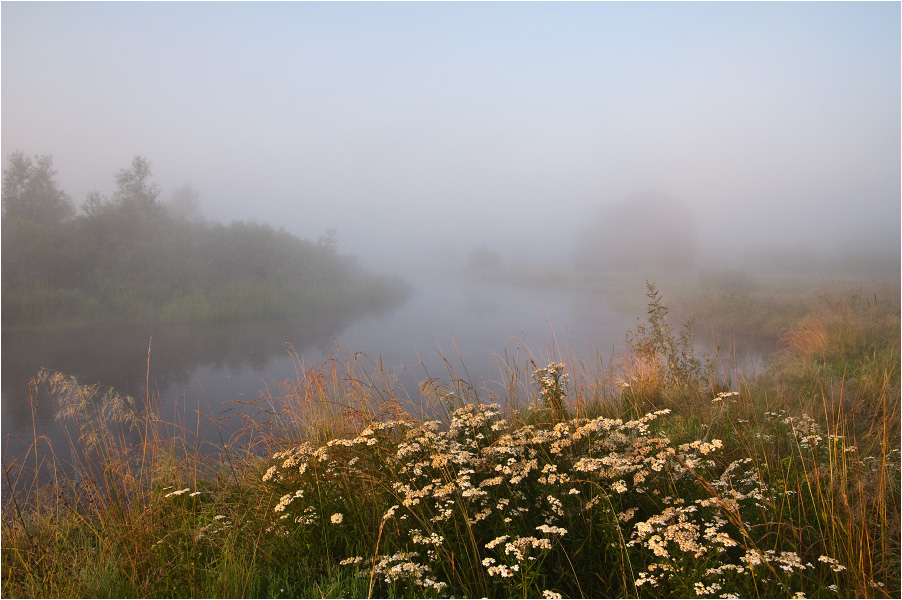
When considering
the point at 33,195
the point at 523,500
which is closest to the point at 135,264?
the point at 33,195

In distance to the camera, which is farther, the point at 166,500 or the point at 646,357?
the point at 646,357

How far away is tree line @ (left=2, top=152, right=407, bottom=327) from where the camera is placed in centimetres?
1498

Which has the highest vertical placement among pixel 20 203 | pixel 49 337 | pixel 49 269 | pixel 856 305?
pixel 20 203

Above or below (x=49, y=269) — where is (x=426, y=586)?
below

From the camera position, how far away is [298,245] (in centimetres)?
2775

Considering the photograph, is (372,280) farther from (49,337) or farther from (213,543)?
(213,543)

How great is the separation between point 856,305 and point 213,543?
15.1 metres

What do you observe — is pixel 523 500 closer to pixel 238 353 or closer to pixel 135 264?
pixel 238 353

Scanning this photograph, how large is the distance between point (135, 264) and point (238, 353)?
9.03 metres

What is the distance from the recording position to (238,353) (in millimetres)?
11766

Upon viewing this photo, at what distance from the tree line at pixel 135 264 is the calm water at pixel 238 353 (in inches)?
61.1

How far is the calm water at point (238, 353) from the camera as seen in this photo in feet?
24.3

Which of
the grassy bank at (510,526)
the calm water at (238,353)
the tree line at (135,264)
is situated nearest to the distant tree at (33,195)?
the tree line at (135,264)

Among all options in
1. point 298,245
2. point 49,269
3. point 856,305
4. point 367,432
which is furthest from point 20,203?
point 856,305
